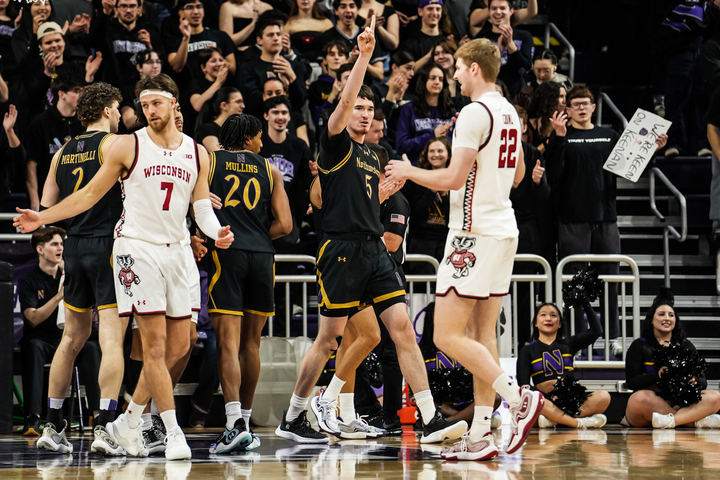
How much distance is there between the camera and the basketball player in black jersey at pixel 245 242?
6441mm

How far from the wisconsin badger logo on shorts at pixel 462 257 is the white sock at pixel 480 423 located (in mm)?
820

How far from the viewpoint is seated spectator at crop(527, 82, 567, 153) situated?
10414 millimetres

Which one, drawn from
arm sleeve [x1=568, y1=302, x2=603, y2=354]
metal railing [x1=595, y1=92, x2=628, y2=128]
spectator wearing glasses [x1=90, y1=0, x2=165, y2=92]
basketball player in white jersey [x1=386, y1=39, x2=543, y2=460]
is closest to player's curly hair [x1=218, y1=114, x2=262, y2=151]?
basketball player in white jersey [x1=386, y1=39, x2=543, y2=460]

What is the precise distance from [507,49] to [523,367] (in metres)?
4.92

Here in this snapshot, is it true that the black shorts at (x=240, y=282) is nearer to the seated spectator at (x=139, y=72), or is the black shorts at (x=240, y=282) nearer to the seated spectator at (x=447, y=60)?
the seated spectator at (x=139, y=72)

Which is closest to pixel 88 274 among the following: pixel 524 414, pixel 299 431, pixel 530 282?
pixel 299 431

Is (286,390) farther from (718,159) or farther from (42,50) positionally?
(718,159)

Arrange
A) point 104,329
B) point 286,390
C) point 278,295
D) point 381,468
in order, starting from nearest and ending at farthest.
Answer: point 381,468
point 104,329
point 286,390
point 278,295

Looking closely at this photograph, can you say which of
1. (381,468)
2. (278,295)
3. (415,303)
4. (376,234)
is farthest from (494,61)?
(278,295)

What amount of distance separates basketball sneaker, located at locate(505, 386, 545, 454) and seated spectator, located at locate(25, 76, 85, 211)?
6443mm

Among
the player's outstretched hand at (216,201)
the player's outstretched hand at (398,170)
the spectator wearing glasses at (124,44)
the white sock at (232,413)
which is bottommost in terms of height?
the white sock at (232,413)

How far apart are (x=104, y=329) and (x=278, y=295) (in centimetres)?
355

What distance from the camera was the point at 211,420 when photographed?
8969mm

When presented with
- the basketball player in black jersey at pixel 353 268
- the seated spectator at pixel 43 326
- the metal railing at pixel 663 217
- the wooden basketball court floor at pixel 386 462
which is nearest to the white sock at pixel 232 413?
the wooden basketball court floor at pixel 386 462
